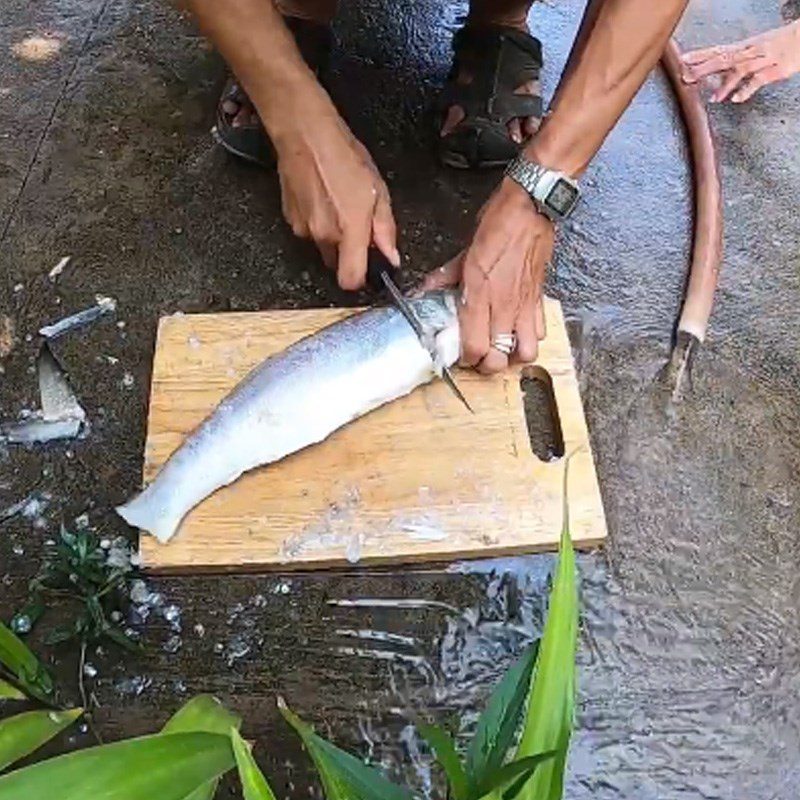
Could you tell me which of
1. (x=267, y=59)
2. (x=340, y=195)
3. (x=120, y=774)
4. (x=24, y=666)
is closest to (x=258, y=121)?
(x=267, y=59)

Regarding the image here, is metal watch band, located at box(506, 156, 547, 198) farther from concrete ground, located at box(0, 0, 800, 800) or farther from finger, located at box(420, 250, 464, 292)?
concrete ground, located at box(0, 0, 800, 800)

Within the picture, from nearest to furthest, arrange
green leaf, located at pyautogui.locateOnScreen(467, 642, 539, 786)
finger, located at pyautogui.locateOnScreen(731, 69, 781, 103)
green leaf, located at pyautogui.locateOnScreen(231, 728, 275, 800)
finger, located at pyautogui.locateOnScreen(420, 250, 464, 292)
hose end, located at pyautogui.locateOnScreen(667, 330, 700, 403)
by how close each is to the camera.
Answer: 1. green leaf, located at pyautogui.locateOnScreen(231, 728, 275, 800)
2. green leaf, located at pyautogui.locateOnScreen(467, 642, 539, 786)
3. finger, located at pyautogui.locateOnScreen(420, 250, 464, 292)
4. hose end, located at pyautogui.locateOnScreen(667, 330, 700, 403)
5. finger, located at pyautogui.locateOnScreen(731, 69, 781, 103)

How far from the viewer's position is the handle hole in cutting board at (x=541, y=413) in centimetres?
217

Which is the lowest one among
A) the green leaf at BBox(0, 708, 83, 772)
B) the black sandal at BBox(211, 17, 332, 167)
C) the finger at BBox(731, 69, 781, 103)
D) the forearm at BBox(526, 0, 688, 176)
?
the green leaf at BBox(0, 708, 83, 772)

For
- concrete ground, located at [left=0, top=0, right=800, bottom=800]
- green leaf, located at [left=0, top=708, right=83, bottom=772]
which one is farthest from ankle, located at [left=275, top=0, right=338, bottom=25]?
green leaf, located at [left=0, top=708, right=83, bottom=772]

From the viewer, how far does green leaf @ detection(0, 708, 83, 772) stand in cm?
163

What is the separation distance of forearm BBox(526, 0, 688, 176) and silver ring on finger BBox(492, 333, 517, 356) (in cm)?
32

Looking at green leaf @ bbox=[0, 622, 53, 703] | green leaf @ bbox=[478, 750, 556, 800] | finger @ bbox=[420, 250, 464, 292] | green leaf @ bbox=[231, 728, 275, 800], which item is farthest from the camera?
finger @ bbox=[420, 250, 464, 292]

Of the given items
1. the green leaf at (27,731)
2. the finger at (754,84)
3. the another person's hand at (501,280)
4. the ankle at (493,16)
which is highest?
the finger at (754,84)

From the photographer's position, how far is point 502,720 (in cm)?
151

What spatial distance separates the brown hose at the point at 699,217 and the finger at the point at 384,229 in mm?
583

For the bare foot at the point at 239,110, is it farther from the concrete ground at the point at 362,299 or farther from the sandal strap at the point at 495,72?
the sandal strap at the point at 495,72

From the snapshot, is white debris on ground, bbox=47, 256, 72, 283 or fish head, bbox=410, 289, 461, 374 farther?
white debris on ground, bbox=47, 256, 72, 283

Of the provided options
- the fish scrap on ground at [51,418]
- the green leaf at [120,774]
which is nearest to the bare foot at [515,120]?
the fish scrap on ground at [51,418]
